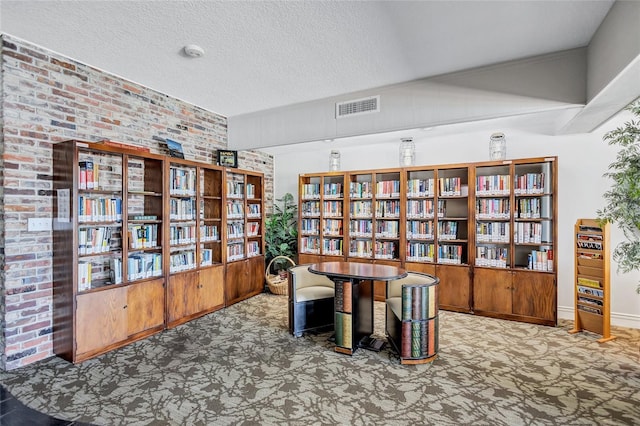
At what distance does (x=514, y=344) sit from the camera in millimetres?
3553

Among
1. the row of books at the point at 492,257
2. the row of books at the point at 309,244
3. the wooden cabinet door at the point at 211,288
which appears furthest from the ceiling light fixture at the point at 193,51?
the row of books at the point at 492,257

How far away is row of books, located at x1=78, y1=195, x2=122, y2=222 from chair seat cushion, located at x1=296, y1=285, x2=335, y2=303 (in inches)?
88.4

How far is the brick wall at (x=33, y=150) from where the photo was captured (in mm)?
2916

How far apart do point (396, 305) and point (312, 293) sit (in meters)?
1.05

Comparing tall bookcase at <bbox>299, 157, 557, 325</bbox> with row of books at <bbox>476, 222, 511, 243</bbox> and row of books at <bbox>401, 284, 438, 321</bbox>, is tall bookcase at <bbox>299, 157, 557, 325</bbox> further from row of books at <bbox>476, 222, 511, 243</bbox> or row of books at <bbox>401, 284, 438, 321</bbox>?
row of books at <bbox>401, 284, 438, 321</bbox>

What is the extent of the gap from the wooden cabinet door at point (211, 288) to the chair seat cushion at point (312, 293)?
4.84 feet

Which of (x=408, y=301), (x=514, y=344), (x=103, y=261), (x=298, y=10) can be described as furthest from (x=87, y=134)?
(x=514, y=344)

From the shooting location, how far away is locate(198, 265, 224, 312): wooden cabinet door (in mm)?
4461

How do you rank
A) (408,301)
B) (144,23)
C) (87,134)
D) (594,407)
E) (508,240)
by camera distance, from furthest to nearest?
(508,240) → (87,134) → (408,301) → (144,23) → (594,407)

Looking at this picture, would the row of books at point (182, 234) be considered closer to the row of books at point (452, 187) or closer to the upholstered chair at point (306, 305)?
the upholstered chair at point (306, 305)

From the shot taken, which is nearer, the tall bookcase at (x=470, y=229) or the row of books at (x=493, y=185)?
the tall bookcase at (x=470, y=229)

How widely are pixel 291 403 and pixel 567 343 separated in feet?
10.7

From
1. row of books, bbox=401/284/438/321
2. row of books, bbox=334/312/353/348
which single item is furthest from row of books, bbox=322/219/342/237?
row of books, bbox=401/284/438/321

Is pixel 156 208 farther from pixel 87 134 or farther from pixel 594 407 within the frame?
pixel 594 407
